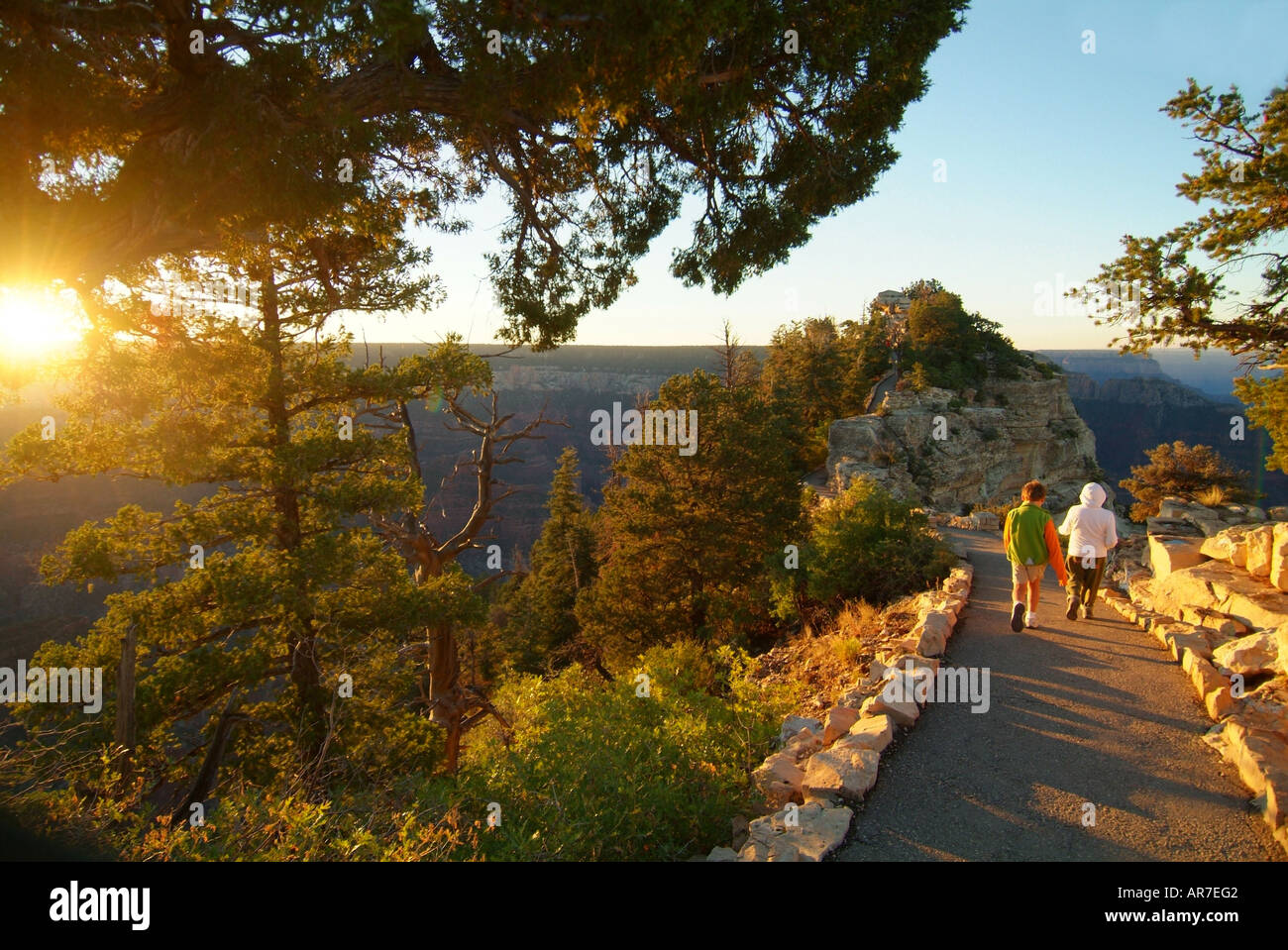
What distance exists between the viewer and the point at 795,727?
17.4 ft

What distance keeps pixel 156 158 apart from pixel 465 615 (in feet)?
22.0

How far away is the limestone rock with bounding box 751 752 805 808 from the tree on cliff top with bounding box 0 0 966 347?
4.80 m

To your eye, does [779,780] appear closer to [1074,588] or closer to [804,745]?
[804,745]

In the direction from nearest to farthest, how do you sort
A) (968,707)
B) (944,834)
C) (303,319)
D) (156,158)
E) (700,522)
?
(944,834) < (156,158) < (968,707) < (303,319) < (700,522)

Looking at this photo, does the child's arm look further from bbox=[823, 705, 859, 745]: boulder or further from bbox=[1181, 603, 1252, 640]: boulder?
bbox=[823, 705, 859, 745]: boulder

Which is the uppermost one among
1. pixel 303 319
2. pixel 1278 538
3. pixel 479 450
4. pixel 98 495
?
pixel 303 319

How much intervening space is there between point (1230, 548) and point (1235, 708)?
4025 mm

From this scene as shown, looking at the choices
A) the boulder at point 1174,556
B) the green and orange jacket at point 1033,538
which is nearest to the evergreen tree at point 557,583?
the boulder at point 1174,556

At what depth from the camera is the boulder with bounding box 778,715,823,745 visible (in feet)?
17.0

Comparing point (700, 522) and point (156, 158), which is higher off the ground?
point (156, 158)

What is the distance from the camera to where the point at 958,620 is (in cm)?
775

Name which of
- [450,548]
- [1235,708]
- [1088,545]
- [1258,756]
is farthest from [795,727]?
[450,548]
